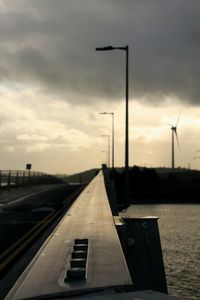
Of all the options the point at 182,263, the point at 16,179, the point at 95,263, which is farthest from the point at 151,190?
the point at 95,263

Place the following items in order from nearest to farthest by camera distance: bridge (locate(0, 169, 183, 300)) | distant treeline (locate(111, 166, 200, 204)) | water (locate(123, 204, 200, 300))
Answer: bridge (locate(0, 169, 183, 300)) → water (locate(123, 204, 200, 300)) → distant treeline (locate(111, 166, 200, 204))

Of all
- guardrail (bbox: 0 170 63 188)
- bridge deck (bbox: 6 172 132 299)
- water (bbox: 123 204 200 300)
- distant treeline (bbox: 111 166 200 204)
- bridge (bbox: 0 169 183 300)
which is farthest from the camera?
distant treeline (bbox: 111 166 200 204)

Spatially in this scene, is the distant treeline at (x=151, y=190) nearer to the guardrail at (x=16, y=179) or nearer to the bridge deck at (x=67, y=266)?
the guardrail at (x=16, y=179)

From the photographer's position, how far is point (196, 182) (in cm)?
14850

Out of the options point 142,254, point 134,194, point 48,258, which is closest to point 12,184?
point 142,254

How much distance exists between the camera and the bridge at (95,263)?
631 centimetres

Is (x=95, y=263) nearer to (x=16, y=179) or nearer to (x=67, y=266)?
(x=67, y=266)

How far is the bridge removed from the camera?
631 centimetres

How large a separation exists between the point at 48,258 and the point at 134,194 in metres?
111

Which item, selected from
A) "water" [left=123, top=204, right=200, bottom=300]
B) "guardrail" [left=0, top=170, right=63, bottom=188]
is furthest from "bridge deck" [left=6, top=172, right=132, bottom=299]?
"guardrail" [left=0, top=170, right=63, bottom=188]

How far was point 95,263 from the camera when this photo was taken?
813cm

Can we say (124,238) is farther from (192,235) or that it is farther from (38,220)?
(192,235)

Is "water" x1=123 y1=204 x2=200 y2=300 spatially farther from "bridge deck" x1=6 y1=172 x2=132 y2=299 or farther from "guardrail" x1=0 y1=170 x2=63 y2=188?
"guardrail" x1=0 y1=170 x2=63 y2=188

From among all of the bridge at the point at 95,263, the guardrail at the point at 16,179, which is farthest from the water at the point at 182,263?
the guardrail at the point at 16,179
